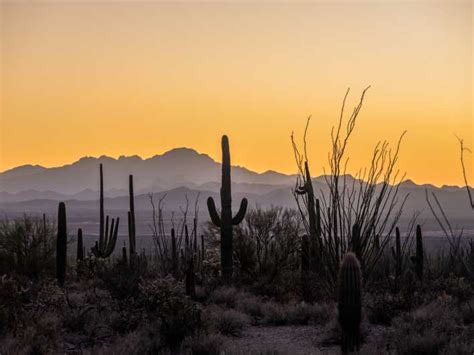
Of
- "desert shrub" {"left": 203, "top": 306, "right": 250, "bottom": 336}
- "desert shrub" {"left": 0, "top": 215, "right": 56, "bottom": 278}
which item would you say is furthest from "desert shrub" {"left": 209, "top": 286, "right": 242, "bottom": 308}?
"desert shrub" {"left": 0, "top": 215, "right": 56, "bottom": 278}

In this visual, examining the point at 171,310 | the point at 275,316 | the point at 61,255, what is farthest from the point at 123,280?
the point at 171,310

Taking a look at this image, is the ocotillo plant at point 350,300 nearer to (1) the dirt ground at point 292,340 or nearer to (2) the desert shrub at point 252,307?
(1) the dirt ground at point 292,340

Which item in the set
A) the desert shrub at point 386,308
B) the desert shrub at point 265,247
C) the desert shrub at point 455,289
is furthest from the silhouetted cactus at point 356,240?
the desert shrub at point 265,247

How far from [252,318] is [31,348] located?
5842 millimetres

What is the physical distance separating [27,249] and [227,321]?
12.5 meters

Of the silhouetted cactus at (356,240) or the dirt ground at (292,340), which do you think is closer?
the dirt ground at (292,340)

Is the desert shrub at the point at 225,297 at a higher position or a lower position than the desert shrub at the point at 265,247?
lower

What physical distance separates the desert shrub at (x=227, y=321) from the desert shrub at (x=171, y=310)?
689 millimetres

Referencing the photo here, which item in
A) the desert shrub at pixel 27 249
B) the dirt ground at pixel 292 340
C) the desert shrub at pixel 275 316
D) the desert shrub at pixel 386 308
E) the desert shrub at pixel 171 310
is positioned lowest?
the dirt ground at pixel 292 340

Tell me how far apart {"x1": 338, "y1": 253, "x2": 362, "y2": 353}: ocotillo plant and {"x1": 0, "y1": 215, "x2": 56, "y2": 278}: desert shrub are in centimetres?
1531

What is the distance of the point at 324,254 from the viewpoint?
1330 centimetres

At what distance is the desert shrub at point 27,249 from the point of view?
24578mm

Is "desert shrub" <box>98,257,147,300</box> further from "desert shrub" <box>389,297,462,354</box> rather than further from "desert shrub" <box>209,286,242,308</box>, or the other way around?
"desert shrub" <box>389,297,462,354</box>

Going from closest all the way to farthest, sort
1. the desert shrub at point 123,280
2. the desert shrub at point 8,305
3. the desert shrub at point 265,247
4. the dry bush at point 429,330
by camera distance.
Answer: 1. the dry bush at point 429,330
2. the desert shrub at point 8,305
3. the desert shrub at point 123,280
4. the desert shrub at point 265,247
